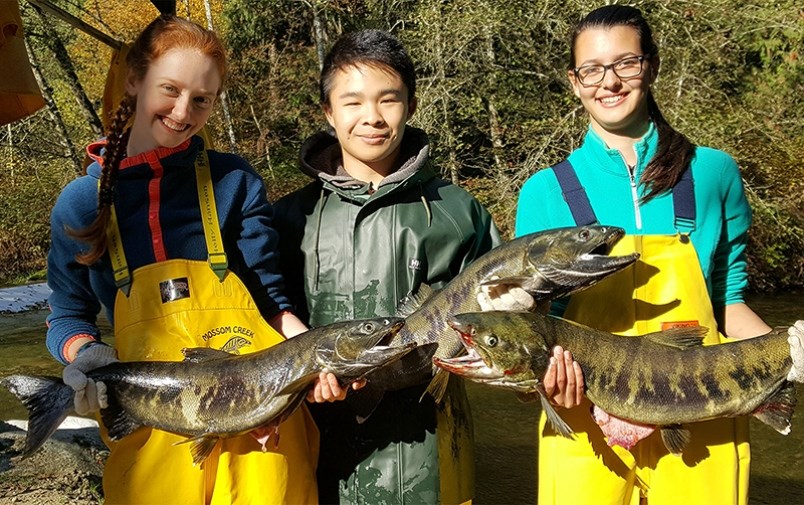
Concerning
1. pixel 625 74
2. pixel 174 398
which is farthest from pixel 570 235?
pixel 174 398

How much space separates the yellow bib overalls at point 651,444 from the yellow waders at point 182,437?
1.02 metres

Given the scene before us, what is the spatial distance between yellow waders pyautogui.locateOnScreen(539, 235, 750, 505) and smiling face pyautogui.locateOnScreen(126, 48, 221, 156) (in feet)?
5.89

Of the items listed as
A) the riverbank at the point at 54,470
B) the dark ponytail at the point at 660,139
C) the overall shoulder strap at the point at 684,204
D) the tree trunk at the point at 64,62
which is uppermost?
the tree trunk at the point at 64,62

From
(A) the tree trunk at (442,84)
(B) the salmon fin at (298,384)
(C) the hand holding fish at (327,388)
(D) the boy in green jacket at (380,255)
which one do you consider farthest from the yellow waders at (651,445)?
(A) the tree trunk at (442,84)

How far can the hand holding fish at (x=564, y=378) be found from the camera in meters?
2.69

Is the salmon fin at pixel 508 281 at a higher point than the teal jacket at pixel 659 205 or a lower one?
lower

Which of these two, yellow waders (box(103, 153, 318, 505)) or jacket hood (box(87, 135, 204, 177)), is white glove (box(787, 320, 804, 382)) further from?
jacket hood (box(87, 135, 204, 177))

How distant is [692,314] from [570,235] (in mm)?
563

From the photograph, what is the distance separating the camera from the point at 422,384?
3.14 meters

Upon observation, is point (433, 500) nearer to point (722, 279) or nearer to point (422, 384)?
point (422, 384)

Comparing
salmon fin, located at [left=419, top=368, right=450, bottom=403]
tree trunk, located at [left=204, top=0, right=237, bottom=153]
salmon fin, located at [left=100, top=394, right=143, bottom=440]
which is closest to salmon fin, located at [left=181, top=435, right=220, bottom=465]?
salmon fin, located at [left=100, top=394, right=143, bottom=440]

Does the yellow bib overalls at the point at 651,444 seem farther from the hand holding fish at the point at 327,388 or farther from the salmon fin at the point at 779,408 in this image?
the hand holding fish at the point at 327,388

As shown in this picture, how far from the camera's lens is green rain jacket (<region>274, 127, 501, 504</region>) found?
315 centimetres

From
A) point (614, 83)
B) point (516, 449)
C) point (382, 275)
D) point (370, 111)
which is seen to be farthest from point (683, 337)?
point (516, 449)
